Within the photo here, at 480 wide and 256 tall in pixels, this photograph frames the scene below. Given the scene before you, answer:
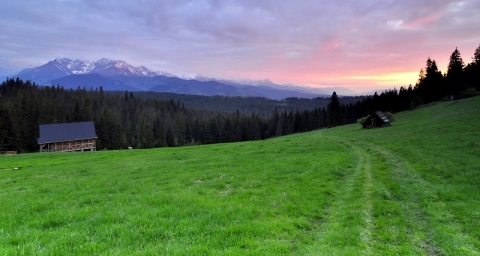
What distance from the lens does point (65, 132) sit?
82500mm

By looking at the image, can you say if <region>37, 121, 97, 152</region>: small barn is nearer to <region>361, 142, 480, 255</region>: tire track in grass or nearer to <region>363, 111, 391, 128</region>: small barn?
<region>363, 111, 391, 128</region>: small barn

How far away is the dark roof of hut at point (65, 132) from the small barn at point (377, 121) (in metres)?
82.0

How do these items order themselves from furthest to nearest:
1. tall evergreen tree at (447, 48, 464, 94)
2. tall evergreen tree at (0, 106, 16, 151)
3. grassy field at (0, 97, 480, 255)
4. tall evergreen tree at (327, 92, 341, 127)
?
tall evergreen tree at (327, 92, 341, 127) → tall evergreen tree at (447, 48, 464, 94) → tall evergreen tree at (0, 106, 16, 151) → grassy field at (0, 97, 480, 255)

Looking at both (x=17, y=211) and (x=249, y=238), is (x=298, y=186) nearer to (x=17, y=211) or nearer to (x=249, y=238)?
(x=249, y=238)

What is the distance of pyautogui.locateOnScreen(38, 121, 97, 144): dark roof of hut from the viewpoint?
7938 centimetres

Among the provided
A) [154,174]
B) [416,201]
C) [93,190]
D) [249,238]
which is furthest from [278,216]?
[154,174]

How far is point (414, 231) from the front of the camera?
11.0 m

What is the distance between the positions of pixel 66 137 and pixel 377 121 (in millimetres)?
89212

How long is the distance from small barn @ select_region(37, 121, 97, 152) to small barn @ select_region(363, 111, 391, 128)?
8196cm

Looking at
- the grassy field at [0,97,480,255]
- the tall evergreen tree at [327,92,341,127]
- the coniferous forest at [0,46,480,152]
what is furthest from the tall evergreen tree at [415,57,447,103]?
the grassy field at [0,97,480,255]

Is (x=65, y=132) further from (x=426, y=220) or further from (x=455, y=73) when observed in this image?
(x=455, y=73)

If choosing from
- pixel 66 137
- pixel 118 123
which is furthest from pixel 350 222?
pixel 118 123

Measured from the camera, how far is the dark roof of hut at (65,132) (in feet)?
260

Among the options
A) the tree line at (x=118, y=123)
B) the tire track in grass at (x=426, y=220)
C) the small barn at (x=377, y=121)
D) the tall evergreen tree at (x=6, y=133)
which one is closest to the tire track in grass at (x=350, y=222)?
the tire track in grass at (x=426, y=220)
